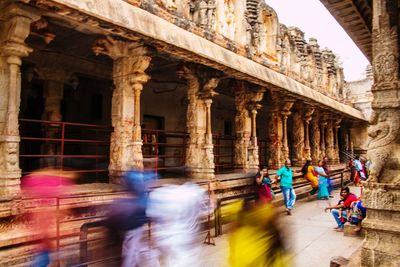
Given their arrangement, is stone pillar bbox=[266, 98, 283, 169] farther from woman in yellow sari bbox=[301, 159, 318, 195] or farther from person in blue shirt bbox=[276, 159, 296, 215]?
person in blue shirt bbox=[276, 159, 296, 215]

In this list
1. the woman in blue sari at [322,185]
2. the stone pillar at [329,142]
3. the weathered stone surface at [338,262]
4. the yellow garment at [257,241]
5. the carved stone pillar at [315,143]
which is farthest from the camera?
the stone pillar at [329,142]

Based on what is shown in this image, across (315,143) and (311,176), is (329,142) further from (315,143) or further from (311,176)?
(311,176)

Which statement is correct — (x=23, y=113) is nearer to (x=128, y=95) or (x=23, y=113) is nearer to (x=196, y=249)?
(x=128, y=95)

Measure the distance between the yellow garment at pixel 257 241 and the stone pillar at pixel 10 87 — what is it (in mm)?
2537

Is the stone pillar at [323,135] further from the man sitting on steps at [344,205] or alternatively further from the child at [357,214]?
the child at [357,214]

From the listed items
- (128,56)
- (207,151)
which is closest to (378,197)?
(207,151)

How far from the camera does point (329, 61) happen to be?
14.5 meters

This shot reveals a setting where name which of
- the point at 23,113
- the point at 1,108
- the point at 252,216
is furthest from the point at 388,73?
the point at 23,113

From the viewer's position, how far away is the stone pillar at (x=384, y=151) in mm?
3500

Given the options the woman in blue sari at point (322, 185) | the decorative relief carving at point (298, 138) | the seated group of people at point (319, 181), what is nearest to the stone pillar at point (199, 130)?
the seated group of people at point (319, 181)

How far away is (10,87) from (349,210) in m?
6.09

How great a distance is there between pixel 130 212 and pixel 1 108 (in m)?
1.99

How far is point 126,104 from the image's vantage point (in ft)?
16.3

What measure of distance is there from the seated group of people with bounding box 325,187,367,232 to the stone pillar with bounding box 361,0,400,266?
2228 mm
